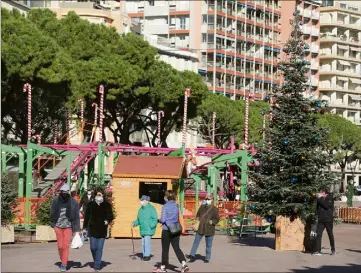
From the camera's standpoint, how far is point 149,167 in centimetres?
3212

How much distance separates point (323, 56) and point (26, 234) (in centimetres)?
11426

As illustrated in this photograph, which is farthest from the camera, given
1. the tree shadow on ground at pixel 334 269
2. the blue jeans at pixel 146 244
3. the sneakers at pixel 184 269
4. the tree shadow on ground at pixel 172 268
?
the blue jeans at pixel 146 244

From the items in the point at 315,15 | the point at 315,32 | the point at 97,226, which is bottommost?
the point at 97,226

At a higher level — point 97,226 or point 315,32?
point 315,32

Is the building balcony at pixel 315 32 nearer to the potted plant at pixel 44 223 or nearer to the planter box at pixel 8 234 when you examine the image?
the potted plant at pixel 44 223

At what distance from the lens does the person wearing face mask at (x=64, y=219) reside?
20109 mm

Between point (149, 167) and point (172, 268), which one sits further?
point (149, 167)

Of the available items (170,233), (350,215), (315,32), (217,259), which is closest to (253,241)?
(217,259)

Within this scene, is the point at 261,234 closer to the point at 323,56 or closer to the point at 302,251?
the point at 302,251

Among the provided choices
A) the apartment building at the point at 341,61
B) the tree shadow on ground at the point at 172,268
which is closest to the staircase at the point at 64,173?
the tree shadow on ground at the point at 172,268

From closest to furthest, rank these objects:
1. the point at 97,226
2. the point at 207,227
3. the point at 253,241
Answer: the point at 97,226
the point at 207,227
the point at 253,241

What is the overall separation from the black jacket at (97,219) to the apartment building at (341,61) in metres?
122

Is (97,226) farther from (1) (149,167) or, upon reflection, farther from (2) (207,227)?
(1) (149,167)

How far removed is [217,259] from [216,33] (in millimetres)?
96369
